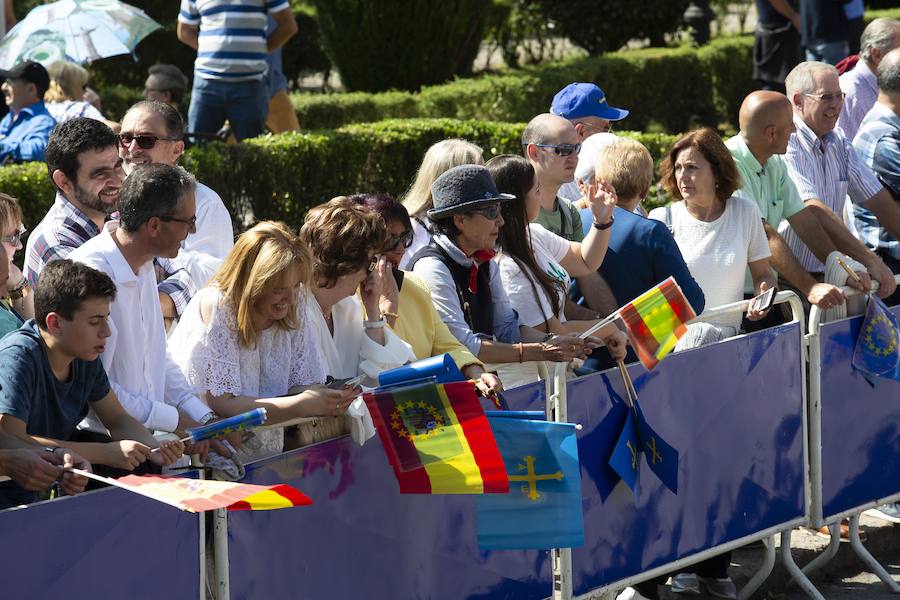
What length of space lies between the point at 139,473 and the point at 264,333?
2.25 ft

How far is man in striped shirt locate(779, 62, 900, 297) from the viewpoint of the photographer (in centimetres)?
734

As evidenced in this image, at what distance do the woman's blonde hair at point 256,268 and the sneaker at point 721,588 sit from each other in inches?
100.0

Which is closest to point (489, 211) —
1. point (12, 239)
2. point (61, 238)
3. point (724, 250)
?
point (724, 250)

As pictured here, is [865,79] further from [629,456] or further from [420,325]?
[420,325]

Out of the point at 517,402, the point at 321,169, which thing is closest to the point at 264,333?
the point at 517,402

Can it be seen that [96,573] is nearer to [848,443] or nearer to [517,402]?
[517,402]

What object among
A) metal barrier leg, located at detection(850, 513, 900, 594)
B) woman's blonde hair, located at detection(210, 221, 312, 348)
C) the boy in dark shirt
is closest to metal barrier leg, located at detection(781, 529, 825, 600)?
metal barrier leg, located at detection(850, 513, 900, 594)

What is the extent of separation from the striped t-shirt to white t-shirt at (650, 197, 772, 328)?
14.4 feet

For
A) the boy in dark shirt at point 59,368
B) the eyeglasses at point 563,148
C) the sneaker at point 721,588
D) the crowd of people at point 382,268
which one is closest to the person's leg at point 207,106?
the crowd of people at point 382,268

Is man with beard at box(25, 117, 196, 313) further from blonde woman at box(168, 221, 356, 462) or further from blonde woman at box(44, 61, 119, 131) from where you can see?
blonde woman at box(44, 61, 119, 131)

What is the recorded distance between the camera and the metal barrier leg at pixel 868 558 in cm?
639

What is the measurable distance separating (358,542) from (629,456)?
1.23m

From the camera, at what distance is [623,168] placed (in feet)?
20.1

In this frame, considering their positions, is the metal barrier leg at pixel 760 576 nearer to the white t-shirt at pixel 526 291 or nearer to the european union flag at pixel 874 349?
the european union flag at pixel 874 349
